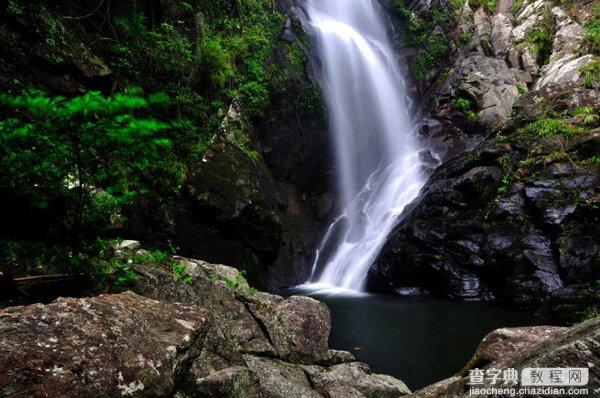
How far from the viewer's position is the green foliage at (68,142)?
2.64 metres

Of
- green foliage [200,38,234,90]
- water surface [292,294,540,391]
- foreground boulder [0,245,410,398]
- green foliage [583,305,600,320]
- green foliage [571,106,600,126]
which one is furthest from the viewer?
green foliage [571,106,600,126]

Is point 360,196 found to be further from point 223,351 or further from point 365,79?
point 223,351

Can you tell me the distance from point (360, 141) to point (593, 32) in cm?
1156

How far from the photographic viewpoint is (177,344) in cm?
297

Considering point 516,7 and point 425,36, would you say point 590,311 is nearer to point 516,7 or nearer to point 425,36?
point 425,36

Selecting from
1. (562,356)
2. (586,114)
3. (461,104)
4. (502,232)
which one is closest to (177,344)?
(562,356)

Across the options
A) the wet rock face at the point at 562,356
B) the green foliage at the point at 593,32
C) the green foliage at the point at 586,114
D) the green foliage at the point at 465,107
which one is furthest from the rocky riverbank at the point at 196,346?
the green foliage at the point at 593,32

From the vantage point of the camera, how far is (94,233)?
13.4 feet

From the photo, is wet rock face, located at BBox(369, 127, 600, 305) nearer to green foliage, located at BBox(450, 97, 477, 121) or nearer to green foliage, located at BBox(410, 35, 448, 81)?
green foliage, located at BBox(450, 97, 477, 121)

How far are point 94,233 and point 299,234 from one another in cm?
1211

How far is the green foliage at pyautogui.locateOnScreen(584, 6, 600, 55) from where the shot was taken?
17411 mm

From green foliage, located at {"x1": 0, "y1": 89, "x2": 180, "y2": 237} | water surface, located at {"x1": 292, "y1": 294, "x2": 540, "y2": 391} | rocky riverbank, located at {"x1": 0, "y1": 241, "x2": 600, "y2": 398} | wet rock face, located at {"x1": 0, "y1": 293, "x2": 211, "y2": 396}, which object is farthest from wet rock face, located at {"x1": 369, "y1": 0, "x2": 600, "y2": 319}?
green foliage, located at {"x1": 0, "y1": 89, "x2": 180, "y2": 237}

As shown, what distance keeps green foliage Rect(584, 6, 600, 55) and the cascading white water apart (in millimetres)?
8729

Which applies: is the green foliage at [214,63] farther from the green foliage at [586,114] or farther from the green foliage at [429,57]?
the green foliage at [429,57]
